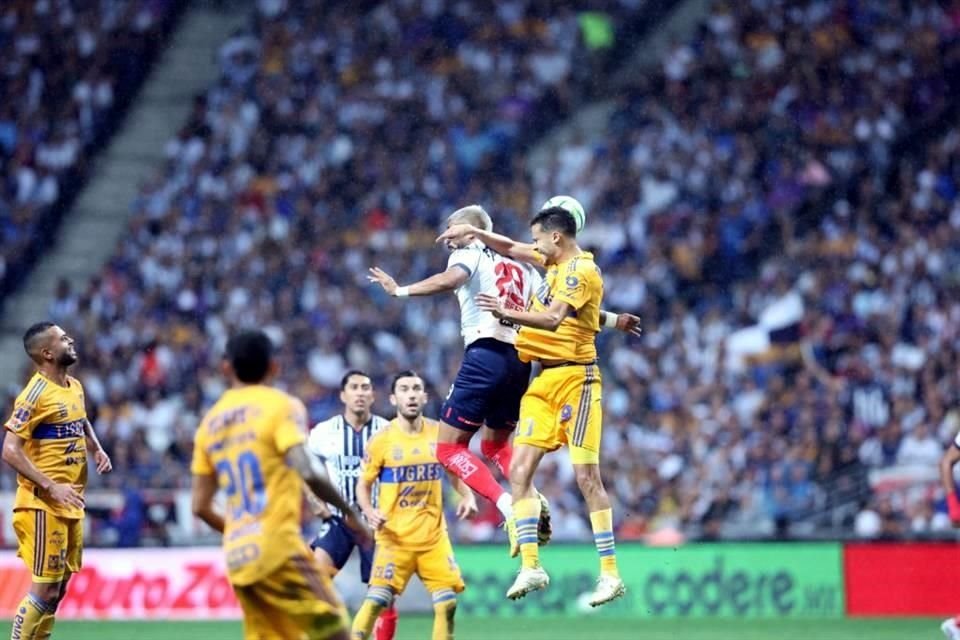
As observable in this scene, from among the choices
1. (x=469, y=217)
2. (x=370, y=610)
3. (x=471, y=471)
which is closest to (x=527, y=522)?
(x=471, y=471)

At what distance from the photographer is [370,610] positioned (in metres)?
12.8

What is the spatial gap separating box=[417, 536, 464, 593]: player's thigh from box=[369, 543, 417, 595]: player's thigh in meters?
0.09

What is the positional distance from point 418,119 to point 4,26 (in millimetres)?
7672

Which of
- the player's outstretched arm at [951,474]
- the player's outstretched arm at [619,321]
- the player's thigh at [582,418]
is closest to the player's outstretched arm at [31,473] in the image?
the player's thigh at [582,418]

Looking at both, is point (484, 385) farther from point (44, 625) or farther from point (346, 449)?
point (44, 625)

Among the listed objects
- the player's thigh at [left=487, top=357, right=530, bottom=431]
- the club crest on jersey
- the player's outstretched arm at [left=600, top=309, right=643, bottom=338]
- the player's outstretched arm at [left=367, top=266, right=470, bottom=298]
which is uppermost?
the player's outstretched arm at [left=367, top=266, right=470, bottom=298]

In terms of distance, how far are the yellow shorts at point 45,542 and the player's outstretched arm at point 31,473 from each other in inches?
7.8

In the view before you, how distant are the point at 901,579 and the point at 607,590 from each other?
9.35 metres

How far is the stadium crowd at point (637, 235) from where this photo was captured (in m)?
21.8

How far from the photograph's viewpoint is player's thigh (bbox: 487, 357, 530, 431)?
12.8 m

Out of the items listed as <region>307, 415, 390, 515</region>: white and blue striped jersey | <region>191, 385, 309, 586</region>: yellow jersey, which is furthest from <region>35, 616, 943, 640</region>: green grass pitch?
<region>191, 385, 309, 586</region>: yellow jersey

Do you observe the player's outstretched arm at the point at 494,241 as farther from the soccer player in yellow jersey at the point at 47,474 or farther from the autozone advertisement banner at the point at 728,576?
the autozone advertisement banner at the point at 728,576

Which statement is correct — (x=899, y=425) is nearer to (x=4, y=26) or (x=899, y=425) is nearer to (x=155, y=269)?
(x=155, y=269)

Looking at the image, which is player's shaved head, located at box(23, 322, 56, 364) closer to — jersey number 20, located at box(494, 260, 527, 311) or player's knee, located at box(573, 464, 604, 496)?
jersey number 20, located at box(494, 260, 527, 311)
